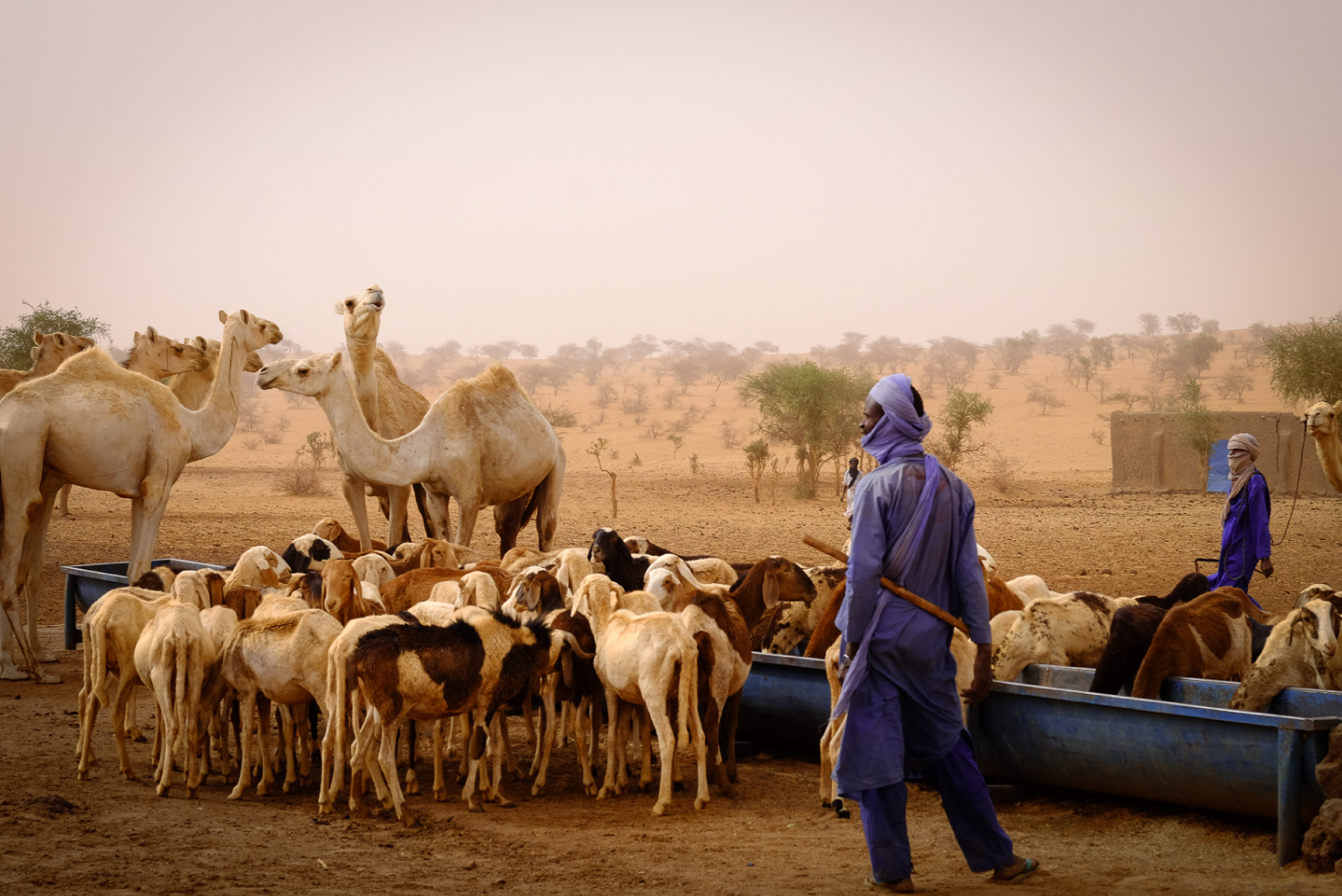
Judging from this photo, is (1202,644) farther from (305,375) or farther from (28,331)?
(28,331)

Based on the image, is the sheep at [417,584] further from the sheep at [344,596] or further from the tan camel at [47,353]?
the tan camel at [47,353]

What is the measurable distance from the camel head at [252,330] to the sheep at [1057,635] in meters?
8.01

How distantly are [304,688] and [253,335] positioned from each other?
6769mm

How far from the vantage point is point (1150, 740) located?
596 centimetres

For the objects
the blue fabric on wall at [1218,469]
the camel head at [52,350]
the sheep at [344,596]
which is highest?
the camel head at [52,350]

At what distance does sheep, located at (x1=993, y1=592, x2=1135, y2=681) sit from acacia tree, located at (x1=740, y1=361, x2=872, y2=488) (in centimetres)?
2511

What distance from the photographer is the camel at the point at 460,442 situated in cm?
1191

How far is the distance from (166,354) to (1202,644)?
11467mm

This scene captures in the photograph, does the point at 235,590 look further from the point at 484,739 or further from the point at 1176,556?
the point at 1176,556

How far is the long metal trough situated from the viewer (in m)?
5.36

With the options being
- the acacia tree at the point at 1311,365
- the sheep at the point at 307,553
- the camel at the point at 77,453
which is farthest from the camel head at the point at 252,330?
the acacia tree at the point at 1311,365

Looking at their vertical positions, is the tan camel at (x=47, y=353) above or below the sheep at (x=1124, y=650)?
above

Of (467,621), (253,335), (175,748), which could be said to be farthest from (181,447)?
(467,621)

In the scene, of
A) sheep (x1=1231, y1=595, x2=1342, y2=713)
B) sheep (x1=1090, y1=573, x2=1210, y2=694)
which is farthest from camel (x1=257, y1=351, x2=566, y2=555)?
sheep (x1=1231, y1=595, x2=1342, y2=713)
